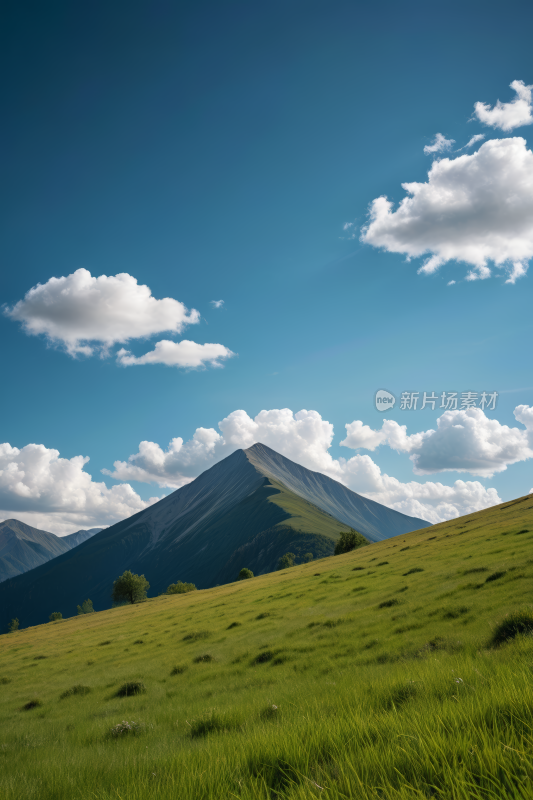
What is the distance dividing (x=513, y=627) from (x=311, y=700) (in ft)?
18.0

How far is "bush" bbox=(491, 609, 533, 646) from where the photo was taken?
29.4ft

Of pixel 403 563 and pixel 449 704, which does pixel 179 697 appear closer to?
pixel 449 704

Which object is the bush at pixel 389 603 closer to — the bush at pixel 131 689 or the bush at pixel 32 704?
the bush at pixel 131 689

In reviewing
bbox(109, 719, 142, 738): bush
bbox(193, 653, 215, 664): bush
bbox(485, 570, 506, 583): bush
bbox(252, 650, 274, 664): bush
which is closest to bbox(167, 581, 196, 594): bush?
bbox(193, 653, 215, 664): bush

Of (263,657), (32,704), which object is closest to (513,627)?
(263,657)

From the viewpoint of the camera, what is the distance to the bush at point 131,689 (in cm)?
1662

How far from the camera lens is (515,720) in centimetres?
308

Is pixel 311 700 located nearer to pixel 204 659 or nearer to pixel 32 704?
pixel 204 659

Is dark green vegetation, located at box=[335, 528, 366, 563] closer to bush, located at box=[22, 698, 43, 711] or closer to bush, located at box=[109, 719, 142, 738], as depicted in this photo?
bush, located at box=[22, 698, 43, 711]

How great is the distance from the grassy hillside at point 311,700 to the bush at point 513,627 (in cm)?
41

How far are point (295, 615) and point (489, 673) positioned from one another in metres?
24.9

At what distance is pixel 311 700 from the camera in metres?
7.04

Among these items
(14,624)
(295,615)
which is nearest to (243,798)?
(295,615)

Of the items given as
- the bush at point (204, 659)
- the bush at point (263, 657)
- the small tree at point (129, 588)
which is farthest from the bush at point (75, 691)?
the small tree at point (129, 588)
